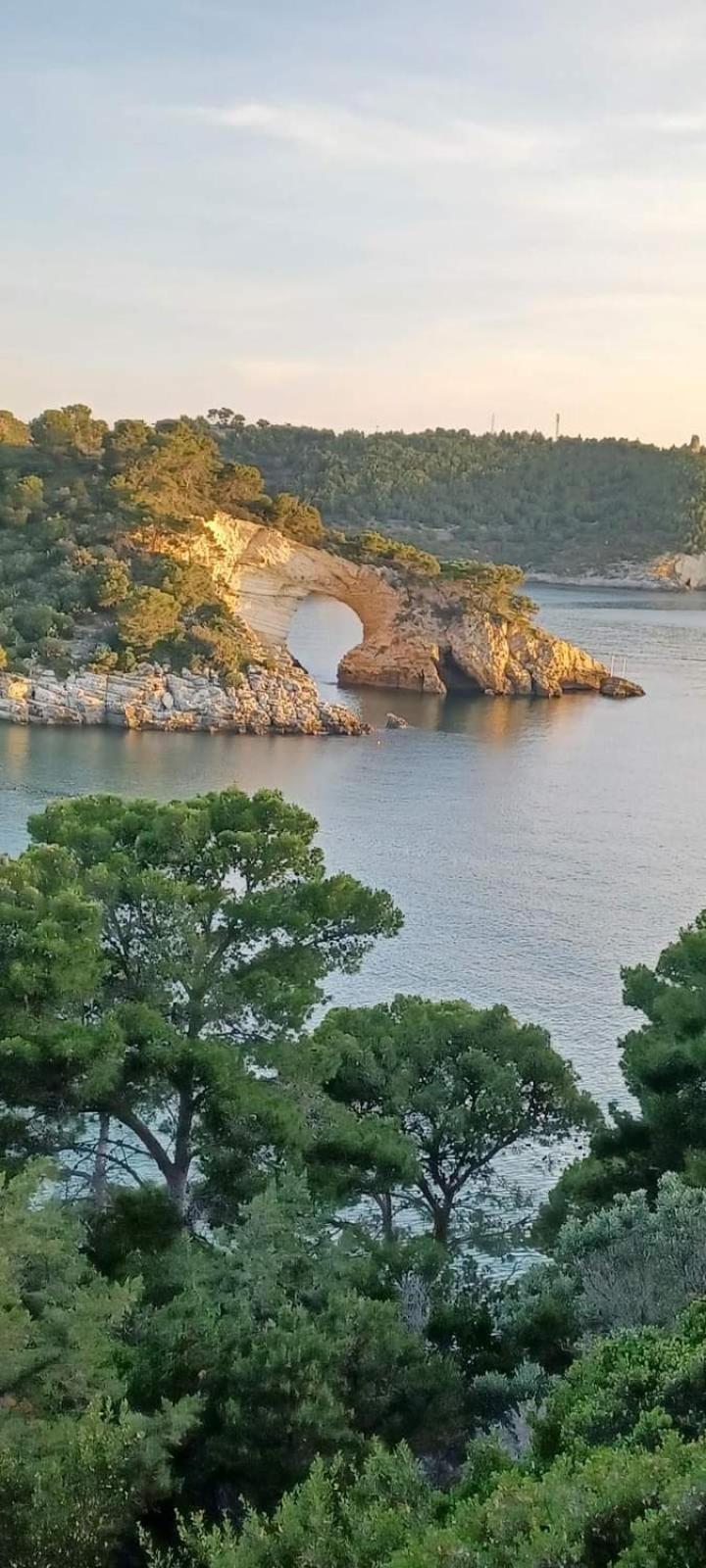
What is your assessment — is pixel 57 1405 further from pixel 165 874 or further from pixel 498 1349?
pixel 165 874

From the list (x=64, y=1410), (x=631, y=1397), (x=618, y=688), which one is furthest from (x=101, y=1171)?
(x=618, y=688)

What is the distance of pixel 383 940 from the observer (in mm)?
25859

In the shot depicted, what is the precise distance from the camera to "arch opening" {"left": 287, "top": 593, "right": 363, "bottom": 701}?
65.8m

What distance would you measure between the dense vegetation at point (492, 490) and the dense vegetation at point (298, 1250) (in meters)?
88.8

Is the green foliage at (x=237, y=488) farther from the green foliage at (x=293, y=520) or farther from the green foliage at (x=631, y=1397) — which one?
the green foliage at (x=631, y=1397)

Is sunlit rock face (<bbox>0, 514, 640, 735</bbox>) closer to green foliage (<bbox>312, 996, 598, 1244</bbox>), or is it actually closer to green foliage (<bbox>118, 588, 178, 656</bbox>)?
green foliage (<bbox>118, 588, 178, 656</bbox>)

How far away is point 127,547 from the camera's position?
5525 centimetres

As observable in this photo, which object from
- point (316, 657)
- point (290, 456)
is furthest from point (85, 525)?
point (290, 456)

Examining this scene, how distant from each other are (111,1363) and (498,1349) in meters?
3.33

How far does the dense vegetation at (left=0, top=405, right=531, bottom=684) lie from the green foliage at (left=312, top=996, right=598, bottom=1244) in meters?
36.7

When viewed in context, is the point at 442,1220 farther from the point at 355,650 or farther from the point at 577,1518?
the point at 355,650

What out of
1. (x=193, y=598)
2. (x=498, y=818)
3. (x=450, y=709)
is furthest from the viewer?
(x=450, y=709)

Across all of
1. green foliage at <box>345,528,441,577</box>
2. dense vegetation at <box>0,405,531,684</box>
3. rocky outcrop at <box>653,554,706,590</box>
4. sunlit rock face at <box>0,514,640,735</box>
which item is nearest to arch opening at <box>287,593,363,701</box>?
sunlit rock face at <box>0,514,640,735</box>

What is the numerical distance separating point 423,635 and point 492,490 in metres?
66.1
